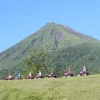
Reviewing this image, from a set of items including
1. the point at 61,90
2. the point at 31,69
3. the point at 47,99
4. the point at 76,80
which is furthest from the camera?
the point at 31,69

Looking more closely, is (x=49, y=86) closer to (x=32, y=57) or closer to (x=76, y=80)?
(x=76, y=80)

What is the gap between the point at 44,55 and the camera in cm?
13038

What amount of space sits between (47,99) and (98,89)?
6059 mm

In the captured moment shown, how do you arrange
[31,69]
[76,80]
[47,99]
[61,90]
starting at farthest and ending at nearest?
[31,69]
[76,80]
[61,90]
[47,99]

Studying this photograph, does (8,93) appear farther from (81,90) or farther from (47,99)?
(81,90)

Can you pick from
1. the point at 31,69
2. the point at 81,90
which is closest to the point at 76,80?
the point at 81,90

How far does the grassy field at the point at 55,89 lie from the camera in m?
40.8

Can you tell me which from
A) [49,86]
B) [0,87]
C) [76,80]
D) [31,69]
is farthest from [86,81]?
[31,69]

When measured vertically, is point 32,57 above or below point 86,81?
above

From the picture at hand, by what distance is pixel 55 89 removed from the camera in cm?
4388

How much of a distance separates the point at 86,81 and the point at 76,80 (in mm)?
1737

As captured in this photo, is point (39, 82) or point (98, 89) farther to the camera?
point (39, 82)

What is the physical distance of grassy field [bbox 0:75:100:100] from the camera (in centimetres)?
4075

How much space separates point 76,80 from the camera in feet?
153
